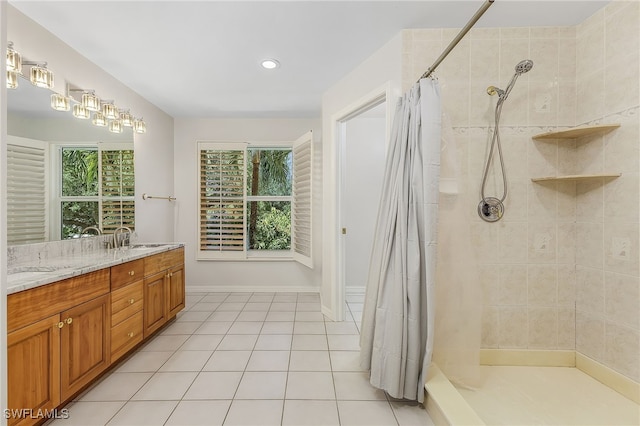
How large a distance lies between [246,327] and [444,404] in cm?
191

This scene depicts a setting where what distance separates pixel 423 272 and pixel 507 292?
0.88m

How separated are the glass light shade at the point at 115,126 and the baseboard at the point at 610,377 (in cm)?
419

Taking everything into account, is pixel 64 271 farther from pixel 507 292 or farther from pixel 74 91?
pixel 507 292

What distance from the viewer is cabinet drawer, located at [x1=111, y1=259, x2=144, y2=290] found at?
206 centimetres

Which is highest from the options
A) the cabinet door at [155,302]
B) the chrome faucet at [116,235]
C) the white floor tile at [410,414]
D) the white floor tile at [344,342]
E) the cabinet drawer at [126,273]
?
the chrome faucet at [116,235]

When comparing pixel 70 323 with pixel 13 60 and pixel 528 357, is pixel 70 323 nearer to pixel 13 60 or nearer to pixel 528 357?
pixel 13 60

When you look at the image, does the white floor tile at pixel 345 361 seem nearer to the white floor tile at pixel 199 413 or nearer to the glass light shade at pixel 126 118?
the white floor tile at pixel 199 413

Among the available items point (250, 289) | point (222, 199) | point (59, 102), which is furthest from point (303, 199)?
point (59, 102)

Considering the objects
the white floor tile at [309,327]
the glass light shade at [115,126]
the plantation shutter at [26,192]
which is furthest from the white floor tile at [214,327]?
the glass light shade at [115,126]

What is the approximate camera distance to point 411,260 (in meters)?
1.69

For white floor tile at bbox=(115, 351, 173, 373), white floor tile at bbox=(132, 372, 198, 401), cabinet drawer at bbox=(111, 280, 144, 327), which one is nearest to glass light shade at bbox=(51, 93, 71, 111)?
cabinet drawer at bbox=(111, 280, 144, 327)

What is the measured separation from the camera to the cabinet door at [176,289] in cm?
287

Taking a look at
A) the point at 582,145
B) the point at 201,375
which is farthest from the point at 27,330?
the point at 582,145

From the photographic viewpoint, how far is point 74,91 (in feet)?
7.78
